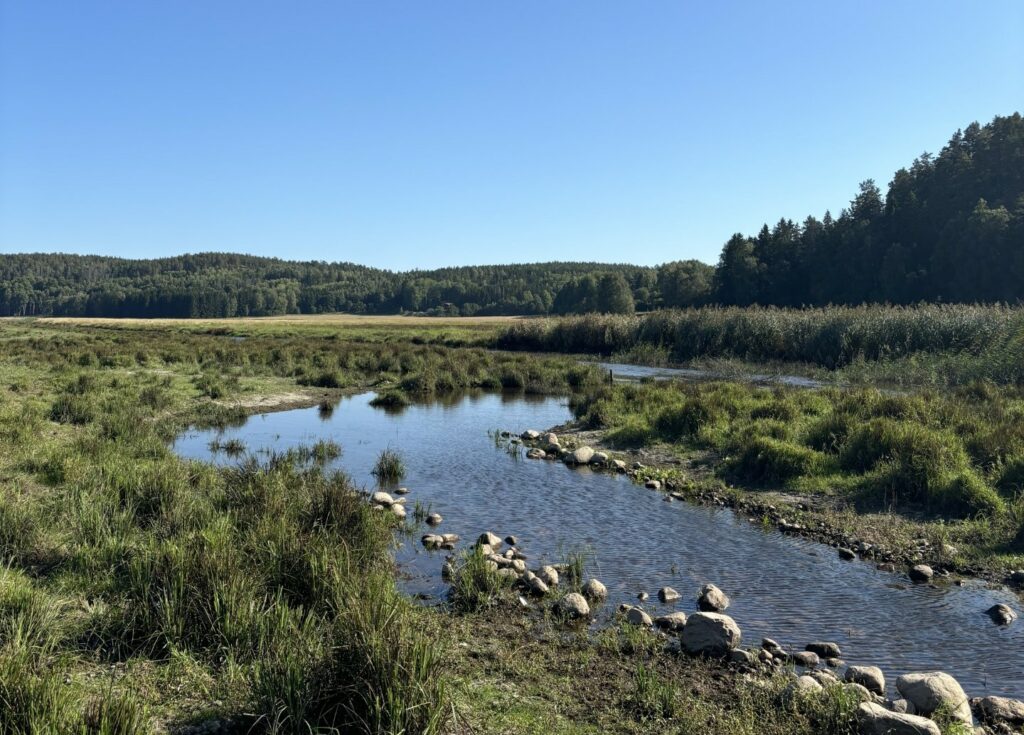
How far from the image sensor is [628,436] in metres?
19.2

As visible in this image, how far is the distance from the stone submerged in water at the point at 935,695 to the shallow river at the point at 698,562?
0.55 metres

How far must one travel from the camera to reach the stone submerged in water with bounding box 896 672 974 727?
562 centimetres

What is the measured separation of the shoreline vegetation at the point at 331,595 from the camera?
4754 millimetres

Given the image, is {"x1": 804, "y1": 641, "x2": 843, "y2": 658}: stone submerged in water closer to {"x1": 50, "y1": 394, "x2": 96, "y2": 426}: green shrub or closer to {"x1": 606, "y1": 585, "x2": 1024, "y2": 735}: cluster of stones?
{"x1": 606, "y1": 585, "x2": 1024, "y2": 735}: cluster of stones

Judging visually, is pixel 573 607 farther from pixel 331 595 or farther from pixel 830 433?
pixel 830 433

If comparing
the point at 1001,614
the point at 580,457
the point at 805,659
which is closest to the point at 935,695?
the point at 805,659

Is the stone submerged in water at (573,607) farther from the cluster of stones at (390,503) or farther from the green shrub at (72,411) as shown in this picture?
the green shrub at (72,411)

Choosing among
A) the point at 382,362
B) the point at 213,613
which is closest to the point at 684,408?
the point at 213,613

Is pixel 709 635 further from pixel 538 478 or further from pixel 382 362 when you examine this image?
pixel 382 362

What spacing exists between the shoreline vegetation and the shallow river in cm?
123

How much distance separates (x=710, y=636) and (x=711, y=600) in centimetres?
130

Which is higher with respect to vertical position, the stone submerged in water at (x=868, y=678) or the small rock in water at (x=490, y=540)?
the stone submerged in water at (x=868, y=678)

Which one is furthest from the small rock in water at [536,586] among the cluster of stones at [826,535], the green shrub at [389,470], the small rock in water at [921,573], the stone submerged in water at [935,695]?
the green shrub at [389,470]

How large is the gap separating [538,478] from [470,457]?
2874 mm
